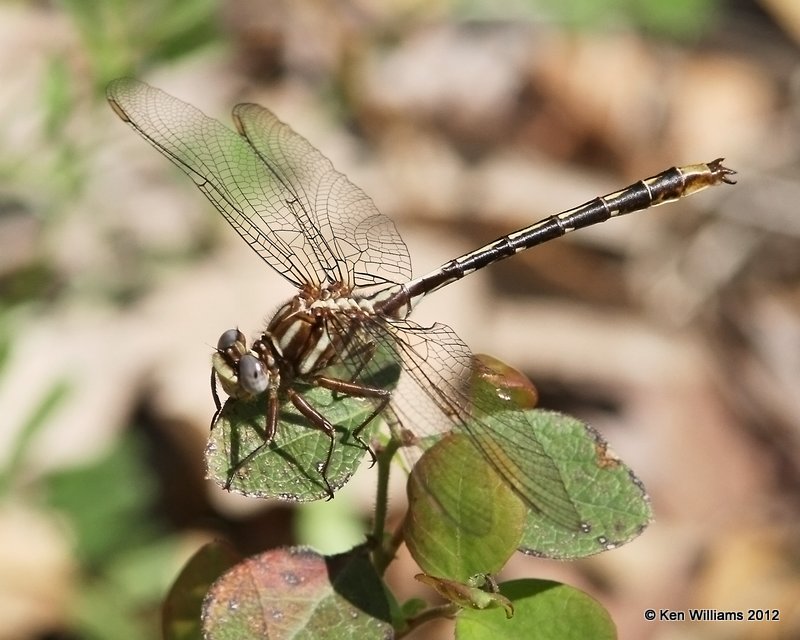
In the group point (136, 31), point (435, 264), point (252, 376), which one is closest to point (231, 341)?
point (252, 376)

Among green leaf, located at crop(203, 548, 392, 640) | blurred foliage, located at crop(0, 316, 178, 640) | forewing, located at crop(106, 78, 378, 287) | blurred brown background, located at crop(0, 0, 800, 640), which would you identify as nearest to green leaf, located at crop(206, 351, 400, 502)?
green leaf, located at crop(203, 548, 392, 640)

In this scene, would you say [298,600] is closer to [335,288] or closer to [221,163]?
[335,288]

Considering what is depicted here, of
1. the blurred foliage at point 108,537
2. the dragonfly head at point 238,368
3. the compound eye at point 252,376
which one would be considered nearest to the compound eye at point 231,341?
the dragonfly head at point 238,368

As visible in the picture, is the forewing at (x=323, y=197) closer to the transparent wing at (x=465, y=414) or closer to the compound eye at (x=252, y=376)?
the transparent wing at (x=465, y=414)

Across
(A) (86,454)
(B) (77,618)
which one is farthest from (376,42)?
(B) (77,618)

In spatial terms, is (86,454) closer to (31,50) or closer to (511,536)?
(31,50)
